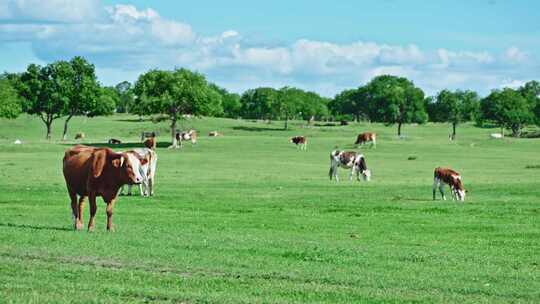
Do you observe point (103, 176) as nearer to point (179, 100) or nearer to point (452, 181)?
point (452, 181)

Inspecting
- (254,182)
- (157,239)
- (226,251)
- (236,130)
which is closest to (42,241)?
(157,239)

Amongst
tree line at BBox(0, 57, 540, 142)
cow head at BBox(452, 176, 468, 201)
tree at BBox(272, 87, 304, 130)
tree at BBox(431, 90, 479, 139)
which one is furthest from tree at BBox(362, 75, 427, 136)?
cow head at BBox(452, 176, 468, 201)

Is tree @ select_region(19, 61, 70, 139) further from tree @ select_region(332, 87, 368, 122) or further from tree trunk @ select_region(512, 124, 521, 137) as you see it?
tree @ select_region(332, 87, 368, 122)

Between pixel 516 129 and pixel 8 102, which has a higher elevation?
pixel 8 102

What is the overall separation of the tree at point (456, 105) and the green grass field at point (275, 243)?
293 ft

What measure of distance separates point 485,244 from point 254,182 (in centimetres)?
2473

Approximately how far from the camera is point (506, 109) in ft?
452

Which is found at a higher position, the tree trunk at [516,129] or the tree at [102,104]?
the tree at [102,104]

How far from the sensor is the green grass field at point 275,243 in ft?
42.1

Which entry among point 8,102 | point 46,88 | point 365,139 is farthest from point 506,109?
point 8,102

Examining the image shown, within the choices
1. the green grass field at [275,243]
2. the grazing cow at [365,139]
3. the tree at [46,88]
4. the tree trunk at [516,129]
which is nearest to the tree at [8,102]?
the tree at [46,88]

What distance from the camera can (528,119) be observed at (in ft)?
456

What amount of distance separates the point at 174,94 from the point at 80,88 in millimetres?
20795

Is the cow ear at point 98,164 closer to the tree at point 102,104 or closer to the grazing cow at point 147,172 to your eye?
the grazing cow at point 147,172
